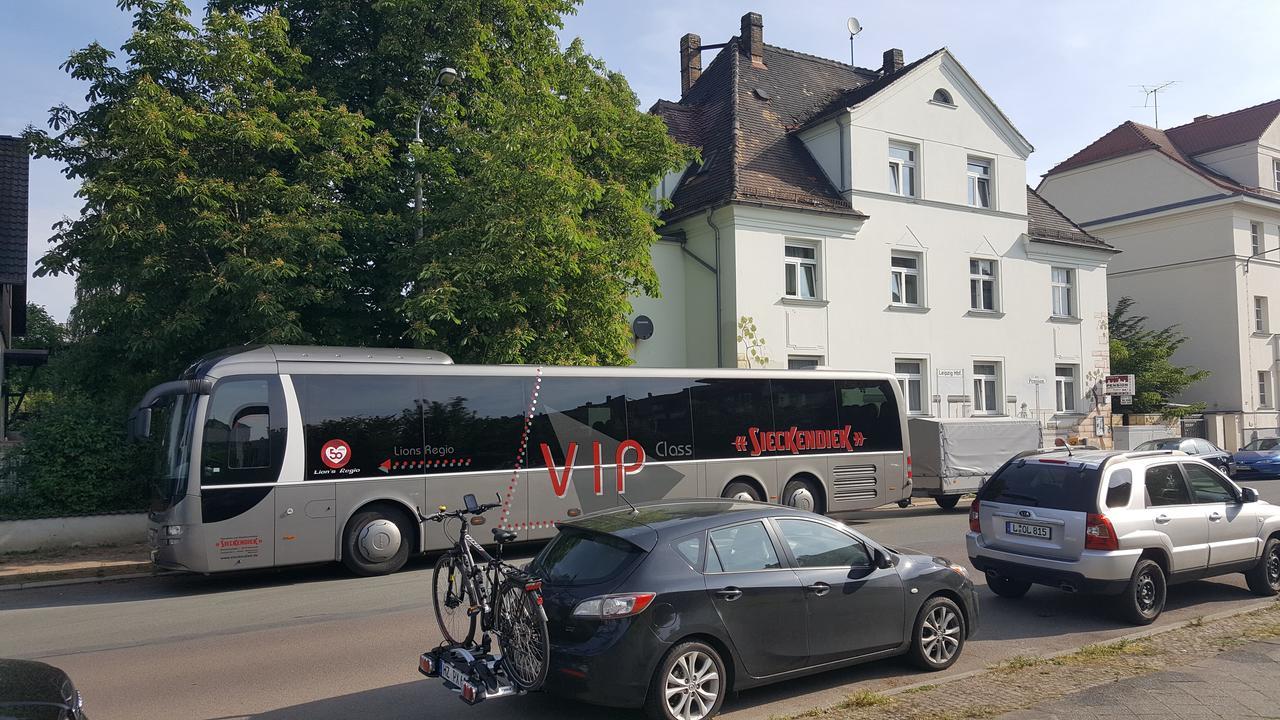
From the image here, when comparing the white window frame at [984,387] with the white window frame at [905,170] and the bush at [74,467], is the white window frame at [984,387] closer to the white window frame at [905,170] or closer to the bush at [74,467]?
the white window frame at [905,170]

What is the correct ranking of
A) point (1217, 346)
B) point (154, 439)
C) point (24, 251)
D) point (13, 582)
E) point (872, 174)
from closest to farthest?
point (13, 582), point (154, 439), point (24, 251), point (872, 174), point (1217, 346)

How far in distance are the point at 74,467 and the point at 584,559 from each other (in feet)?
43.1

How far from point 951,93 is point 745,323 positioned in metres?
10.8

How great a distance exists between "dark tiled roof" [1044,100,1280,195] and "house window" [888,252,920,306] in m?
20.0

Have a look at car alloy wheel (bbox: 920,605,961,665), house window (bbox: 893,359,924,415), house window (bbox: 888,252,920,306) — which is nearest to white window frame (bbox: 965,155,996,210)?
house window (bbox: 888,252,920,306)

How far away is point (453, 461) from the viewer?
42.9 ft

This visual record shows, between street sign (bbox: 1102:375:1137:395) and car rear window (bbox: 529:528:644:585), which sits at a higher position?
street sign (bbox: 1102:375:1137:395)

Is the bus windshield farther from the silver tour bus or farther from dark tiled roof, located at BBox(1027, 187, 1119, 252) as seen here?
dark tiled roof, located at BBox(1027, 187, 1119, 252)

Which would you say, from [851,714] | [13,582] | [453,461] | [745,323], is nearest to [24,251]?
[13,582]

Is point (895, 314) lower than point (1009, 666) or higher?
higher

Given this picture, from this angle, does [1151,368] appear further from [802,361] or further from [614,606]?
[614,606]

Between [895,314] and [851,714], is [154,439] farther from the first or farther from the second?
[895,314]

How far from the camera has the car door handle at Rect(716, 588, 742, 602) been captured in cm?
583

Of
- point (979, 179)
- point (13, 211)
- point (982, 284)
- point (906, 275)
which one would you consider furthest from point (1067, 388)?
point (13, 211)
